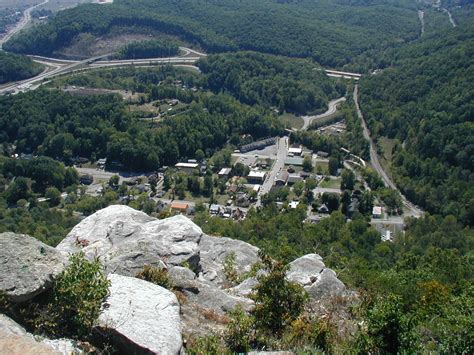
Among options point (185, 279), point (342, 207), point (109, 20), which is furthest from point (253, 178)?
point (109, 20)

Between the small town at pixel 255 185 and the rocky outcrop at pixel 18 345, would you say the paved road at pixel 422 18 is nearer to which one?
the small town at pixel 255 185

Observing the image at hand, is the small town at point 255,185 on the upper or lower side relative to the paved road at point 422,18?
lower

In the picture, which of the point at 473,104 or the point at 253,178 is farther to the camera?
the point at 473,104

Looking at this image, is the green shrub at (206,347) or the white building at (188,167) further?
the white building at (188,167)

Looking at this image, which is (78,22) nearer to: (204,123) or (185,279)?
(204,123)

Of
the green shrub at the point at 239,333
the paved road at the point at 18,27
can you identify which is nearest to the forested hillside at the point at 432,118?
the green shrub at the point at 239,333

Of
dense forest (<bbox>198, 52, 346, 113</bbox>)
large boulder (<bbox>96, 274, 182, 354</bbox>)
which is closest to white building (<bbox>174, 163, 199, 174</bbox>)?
dense forest (<bbox>198, 52, 346, 113</bbox>)

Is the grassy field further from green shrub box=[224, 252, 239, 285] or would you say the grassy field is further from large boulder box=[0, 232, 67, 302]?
large boulder box=[0, 232, 67, 302]
